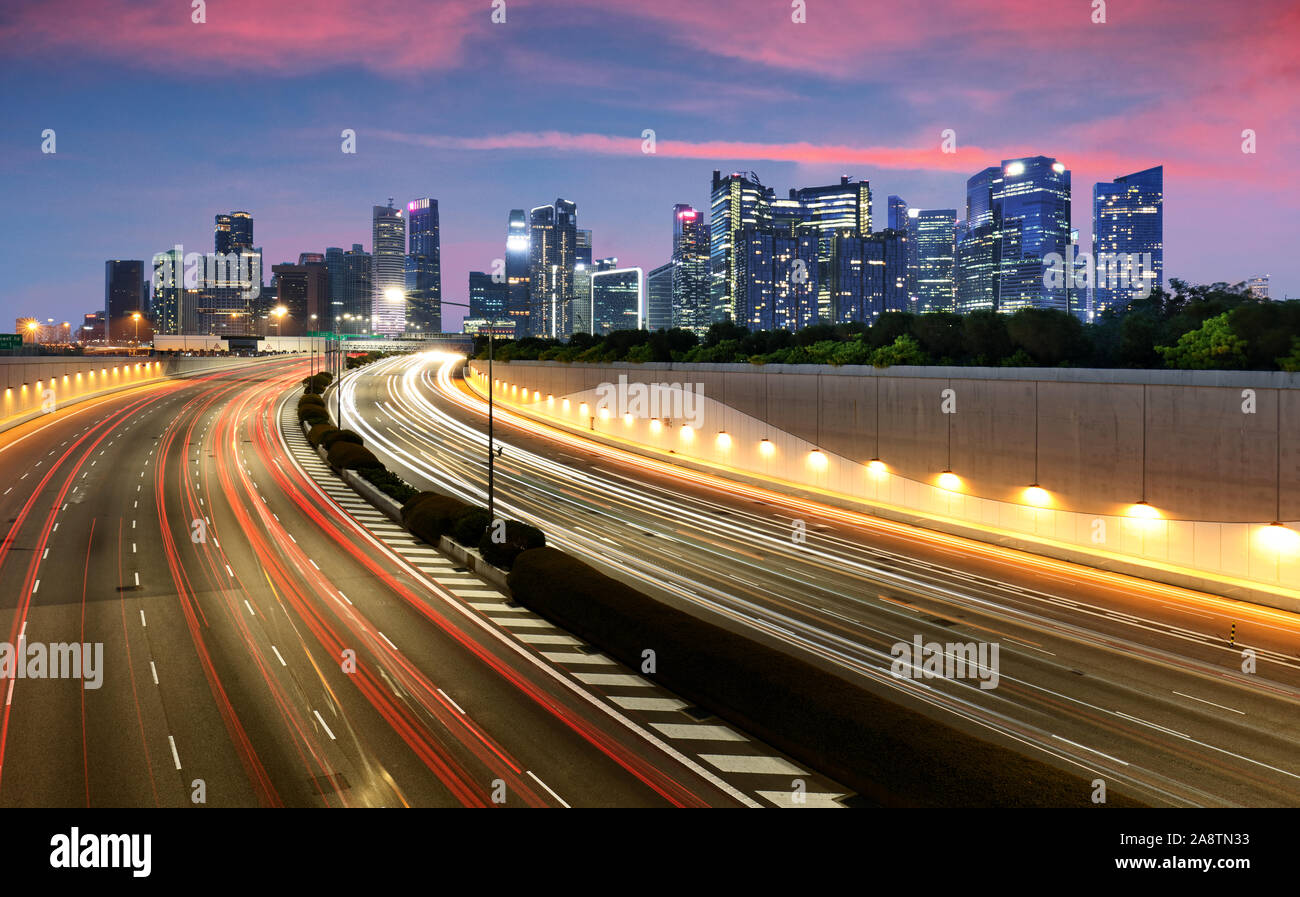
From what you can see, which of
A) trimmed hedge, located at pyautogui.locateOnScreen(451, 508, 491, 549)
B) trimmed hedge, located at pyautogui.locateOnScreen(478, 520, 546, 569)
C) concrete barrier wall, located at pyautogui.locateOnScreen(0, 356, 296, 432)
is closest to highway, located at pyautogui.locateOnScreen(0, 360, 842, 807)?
trimmed hedge, located at pyautogui.locateOnScreen(451, 508, 491, 549)

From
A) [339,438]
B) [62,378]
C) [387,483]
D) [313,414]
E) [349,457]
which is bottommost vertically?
[387,483]

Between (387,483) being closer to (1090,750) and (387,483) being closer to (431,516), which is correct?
(431,516)

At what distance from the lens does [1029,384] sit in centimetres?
3875

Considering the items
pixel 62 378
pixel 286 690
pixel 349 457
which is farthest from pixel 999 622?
pixel 62 378

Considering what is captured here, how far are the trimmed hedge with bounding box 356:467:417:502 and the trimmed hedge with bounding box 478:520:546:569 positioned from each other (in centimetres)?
1248

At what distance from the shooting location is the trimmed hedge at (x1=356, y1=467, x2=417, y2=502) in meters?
44.5

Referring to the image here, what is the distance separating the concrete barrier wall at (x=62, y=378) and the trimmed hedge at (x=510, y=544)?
55.7m

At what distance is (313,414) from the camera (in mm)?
75938

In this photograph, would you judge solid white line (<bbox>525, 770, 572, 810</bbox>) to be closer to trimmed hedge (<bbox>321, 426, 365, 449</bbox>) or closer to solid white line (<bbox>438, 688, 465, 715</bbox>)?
solid white line (<bbox>438, 688, 465, 715</bbox>)

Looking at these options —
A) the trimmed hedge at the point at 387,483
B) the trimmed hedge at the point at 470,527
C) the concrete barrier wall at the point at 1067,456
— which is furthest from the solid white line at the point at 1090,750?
the trimmed hedge at the point at 387,483

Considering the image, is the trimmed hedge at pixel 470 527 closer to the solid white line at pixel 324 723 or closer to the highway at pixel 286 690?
the highway at pixel 286 690

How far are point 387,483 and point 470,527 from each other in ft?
47.7

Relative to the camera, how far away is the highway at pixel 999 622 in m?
18.2

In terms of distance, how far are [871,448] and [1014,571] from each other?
14.1 meters
